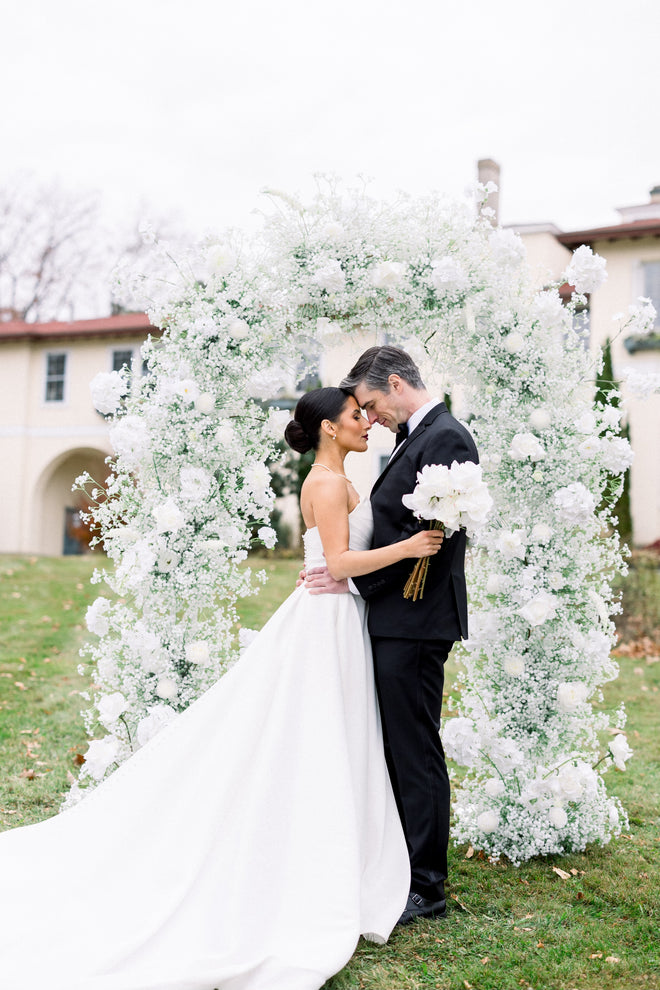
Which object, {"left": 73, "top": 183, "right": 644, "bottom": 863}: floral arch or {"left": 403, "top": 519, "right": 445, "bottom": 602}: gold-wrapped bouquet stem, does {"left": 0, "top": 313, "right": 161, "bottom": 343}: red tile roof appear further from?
{"left": 403, "top": 519, "right": 445, "bottom": 602}: gold-wrapped bouquet stem

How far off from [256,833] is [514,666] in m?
1.73

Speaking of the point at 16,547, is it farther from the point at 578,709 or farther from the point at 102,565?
the point at 578,709

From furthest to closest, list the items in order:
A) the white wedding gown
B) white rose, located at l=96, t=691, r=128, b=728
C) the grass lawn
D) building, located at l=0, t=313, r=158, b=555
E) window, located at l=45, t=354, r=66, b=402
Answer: window, located at l=45, t=354, r=66, b=402 → building, located at l=0, t=313, r=158, b=555 → white rose, located at l=96, t=691, r=128, b=728 → the grass lawn → the white wedding gown

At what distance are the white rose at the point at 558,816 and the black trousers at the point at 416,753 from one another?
0.88 metres

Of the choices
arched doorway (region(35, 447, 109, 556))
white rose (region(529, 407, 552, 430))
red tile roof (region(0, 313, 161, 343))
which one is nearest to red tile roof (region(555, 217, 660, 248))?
red tile roof (region(0, 313, 161, 343))

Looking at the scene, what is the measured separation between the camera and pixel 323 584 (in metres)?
3.91

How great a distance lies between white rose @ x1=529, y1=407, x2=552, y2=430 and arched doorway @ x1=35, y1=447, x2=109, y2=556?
2070cm

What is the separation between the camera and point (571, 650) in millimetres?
4648

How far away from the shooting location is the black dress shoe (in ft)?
12.5

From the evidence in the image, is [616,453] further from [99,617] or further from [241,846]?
[99,617]

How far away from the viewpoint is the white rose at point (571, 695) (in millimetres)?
4469

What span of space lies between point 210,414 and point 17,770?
10.1ft

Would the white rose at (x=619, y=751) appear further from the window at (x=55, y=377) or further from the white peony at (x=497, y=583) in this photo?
the window at (x=55, y=377)

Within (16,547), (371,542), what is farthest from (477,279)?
(16,547)
